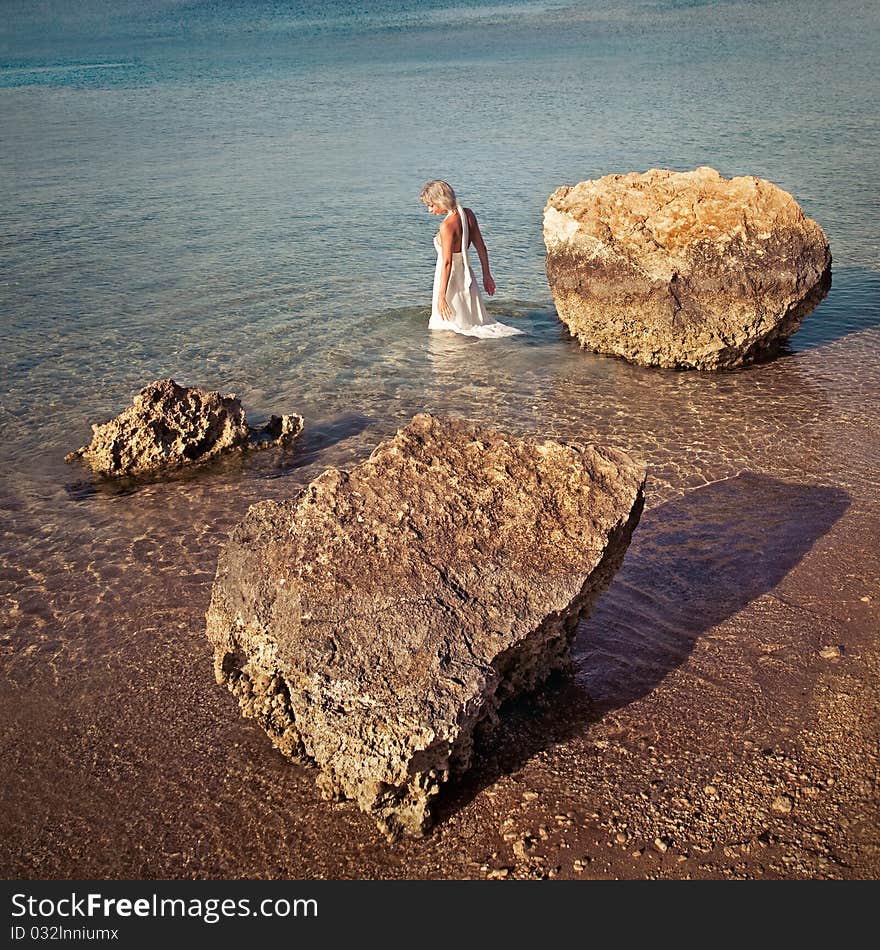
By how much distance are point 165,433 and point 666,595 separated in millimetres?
3580

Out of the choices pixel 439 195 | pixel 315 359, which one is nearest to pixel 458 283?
pixel 439 195

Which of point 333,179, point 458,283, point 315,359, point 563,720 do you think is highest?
point 563,720

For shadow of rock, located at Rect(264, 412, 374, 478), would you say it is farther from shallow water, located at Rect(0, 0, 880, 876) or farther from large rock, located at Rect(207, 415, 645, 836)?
large rock, located at Rect(207, 415, 645, 836)

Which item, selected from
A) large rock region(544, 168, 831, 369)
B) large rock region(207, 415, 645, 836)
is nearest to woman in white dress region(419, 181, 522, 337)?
large rock region(544, 168, 831, 369)

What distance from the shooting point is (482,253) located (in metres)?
9.55

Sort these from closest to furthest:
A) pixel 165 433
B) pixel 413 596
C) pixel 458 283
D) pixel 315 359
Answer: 1. pixel 413 596
2. pixel 165 433
3. pixel 315 359
4. pixel 458 283

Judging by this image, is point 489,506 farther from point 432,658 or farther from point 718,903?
point 718,903

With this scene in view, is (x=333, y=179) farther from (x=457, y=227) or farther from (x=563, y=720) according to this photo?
(x=563, y=720)

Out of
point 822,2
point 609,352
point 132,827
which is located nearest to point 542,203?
point 609,352

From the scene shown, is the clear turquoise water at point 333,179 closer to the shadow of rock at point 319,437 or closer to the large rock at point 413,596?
the shadow of rock at point 319,437

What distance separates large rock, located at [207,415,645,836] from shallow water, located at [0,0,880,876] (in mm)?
400

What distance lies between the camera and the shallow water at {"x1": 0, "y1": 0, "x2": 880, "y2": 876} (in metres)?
4.46

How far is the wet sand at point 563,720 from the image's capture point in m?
3.44

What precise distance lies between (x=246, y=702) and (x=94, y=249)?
9.42 m
